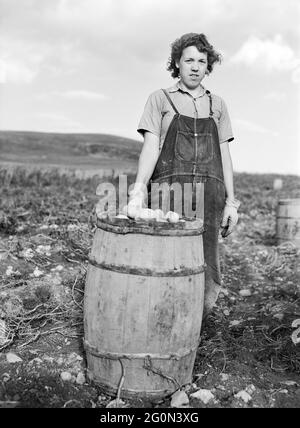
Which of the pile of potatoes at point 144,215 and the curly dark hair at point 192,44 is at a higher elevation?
the curly dark hair at point 192,44

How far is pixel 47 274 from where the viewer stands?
5000 mm

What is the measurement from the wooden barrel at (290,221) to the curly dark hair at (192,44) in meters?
4.75

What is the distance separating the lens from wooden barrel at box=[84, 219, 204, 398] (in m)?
2.74

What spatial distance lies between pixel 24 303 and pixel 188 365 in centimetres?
177

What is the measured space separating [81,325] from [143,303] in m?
1.29

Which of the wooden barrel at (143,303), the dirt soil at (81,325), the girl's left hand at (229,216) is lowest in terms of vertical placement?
the dirt soil at (81,325)

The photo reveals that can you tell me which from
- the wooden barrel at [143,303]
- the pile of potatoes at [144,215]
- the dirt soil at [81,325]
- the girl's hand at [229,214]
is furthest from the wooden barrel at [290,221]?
the pile of potatoes at [144,215]

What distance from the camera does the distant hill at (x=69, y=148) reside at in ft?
74.7

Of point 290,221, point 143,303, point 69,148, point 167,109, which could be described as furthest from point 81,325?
point 69,148

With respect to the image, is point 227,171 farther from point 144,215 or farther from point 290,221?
point 290,221

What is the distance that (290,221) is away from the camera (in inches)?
308

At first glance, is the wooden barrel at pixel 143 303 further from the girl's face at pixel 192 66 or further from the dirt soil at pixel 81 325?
the girl's face at pixel 192 66
